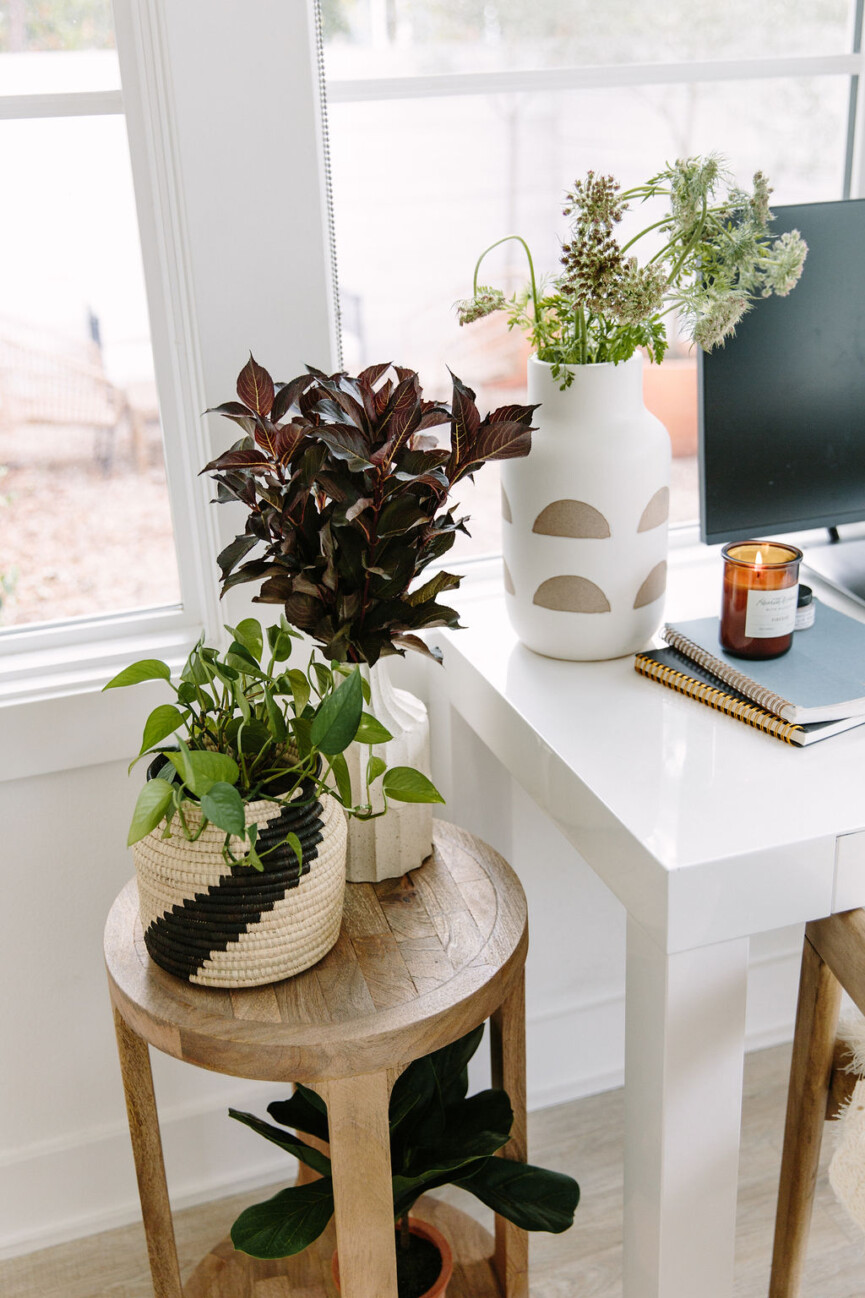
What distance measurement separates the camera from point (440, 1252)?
1.25m

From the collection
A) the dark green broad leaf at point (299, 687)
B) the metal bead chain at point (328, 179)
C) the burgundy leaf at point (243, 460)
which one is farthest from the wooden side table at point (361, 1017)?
the metal bead chain at point (328, 179)

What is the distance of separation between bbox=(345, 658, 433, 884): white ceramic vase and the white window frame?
0.29 meters

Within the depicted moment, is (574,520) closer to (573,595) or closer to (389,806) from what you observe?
(573,595)

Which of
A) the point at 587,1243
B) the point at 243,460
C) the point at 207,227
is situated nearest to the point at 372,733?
the point at 243,460

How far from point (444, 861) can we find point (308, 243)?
0.68 metres

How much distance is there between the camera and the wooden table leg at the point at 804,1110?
1.07m

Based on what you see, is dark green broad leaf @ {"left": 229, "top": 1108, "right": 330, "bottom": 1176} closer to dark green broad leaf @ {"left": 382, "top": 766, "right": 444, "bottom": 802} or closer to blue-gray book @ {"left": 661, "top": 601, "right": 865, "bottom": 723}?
dark green broad leaf @ {"left": 382, "top": 766, "right": 444, "bottom": 802}

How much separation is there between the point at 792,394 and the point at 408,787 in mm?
626

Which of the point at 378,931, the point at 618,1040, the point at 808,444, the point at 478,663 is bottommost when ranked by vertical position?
the point at 618,1040

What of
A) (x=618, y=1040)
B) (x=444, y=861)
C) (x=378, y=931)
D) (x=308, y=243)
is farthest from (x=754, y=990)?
(x=308, y=243)

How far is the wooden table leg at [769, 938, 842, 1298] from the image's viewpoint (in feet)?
3.51

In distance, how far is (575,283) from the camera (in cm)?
108

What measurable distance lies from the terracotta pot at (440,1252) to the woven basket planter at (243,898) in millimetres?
384

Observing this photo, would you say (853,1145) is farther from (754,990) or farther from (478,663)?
(754,990)
